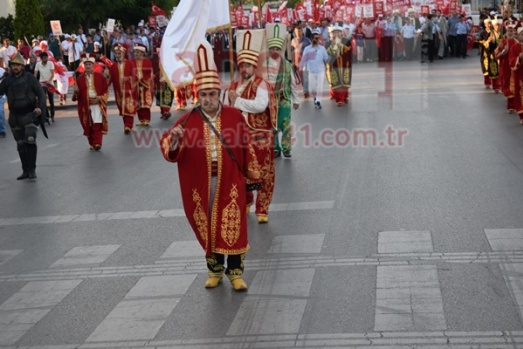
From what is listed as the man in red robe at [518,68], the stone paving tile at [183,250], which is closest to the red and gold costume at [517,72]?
the man in red robe at [518,68]

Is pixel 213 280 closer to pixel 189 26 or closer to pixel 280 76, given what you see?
pixel 280 76

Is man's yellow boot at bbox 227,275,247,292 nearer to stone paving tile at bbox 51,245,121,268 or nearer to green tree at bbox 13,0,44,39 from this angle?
stone paving tile at bbox 51,245,121,268

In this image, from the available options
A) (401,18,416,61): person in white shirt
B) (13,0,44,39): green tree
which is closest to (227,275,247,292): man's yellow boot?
(13,0,44,39): green tree

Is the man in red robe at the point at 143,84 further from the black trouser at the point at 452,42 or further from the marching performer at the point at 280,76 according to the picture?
the black trouser at the point at 452,42

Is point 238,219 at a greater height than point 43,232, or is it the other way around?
point 238,219

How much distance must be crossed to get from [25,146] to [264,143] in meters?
5.37

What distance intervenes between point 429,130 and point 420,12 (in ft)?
96.9

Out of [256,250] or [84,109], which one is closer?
[256,250]

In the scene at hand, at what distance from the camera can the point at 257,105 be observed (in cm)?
1036

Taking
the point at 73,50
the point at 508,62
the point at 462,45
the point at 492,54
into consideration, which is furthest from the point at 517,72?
the point at 462,45

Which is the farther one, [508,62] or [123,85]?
[123,85]

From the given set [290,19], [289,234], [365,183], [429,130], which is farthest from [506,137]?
[290,19]

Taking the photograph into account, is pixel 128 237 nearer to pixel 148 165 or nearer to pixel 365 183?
pixel 365 183

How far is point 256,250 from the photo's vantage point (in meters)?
9.74
